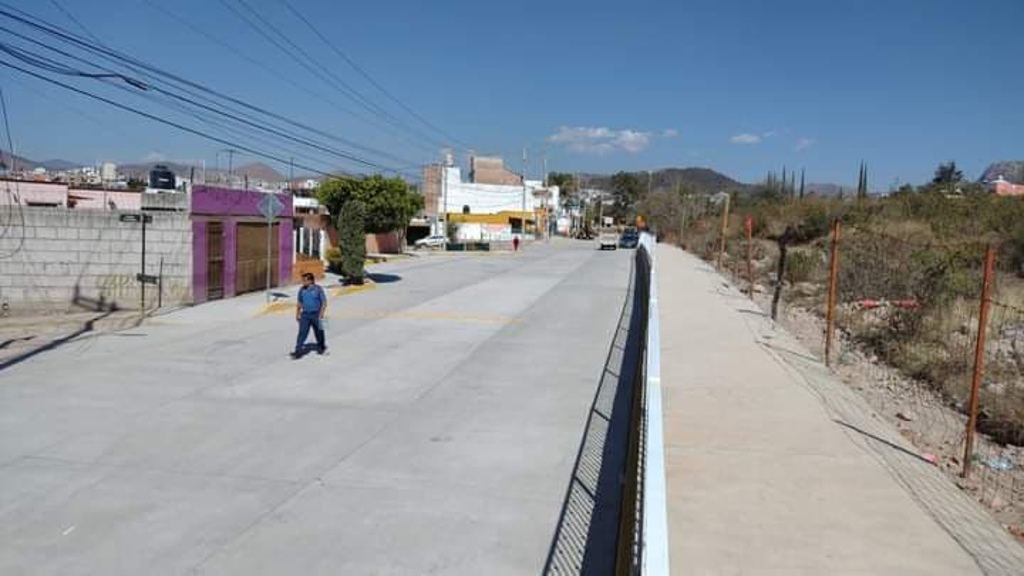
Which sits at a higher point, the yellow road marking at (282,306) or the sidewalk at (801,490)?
the sidewalk at (801,490)

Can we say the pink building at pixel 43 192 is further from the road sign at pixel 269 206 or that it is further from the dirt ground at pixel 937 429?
the dirt ground at pixel 937 429

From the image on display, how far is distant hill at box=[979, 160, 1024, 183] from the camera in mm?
60662

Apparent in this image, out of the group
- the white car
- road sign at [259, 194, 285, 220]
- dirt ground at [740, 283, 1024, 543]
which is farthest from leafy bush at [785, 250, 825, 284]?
the white car

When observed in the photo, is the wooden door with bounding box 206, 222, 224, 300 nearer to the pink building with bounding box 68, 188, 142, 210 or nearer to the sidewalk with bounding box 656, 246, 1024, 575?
the sidewalk with bounding box 656, 246, 1024, 575

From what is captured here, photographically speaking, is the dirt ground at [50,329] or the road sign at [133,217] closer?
the dirt ground at [50,329]

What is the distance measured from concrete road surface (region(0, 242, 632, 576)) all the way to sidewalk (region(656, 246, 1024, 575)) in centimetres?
118

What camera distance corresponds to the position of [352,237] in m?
24.5

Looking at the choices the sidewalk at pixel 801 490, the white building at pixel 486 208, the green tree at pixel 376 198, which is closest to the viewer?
the sidewalk at pixel 801 490

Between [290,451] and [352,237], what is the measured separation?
16943 millimetres

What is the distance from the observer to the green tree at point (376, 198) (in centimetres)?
3694

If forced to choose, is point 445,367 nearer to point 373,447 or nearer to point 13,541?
point 373,447

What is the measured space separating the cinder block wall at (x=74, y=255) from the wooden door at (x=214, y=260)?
101cm

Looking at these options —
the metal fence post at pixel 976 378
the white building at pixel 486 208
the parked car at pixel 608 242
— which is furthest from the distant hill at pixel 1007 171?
the metal fence post at pixel 976 378

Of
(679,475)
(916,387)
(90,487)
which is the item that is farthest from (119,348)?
(916,387)
